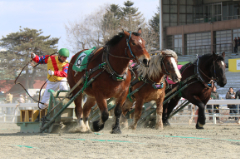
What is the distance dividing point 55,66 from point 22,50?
34.8 m

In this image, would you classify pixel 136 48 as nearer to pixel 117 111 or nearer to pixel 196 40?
pixel 117 111

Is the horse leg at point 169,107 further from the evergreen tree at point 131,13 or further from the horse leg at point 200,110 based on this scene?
the evergreen tree at point 131,13

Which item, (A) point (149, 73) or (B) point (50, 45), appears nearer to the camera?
(A) point (149, 73)

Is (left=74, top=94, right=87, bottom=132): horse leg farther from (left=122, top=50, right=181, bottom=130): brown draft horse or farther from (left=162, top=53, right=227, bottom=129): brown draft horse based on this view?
(left=162, top=53, right=227, bottom=129): brown draft horse

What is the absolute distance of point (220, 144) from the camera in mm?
5668

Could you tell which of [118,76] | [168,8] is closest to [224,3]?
[168,8]

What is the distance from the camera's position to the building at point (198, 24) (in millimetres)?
28891

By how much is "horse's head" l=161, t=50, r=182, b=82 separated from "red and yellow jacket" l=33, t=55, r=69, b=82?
2.30 m

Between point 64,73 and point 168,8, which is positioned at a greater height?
point 168,8

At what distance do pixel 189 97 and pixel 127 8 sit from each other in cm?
3838

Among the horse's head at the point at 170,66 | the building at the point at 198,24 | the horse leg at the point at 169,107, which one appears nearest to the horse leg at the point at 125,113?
the horse leg at the point at 169,107

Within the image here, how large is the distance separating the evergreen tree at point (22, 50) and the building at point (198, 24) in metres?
17.0

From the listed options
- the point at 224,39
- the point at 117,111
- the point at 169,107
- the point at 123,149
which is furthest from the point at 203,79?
the point at 224,39

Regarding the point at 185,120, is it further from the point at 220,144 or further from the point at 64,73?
the point at 220,144
